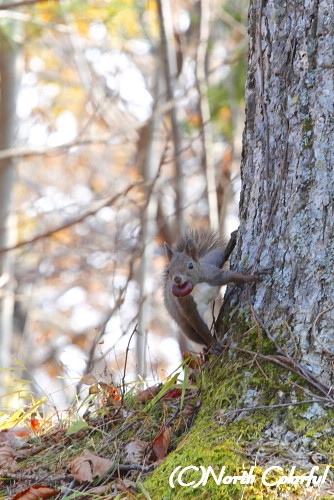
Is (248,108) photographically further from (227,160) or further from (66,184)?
(66,184)

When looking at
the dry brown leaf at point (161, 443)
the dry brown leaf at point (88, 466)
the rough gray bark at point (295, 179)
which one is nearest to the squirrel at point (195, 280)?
the rough gray bark at point (295, 179)

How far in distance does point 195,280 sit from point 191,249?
0.62 ft

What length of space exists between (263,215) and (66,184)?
1098 centimetres

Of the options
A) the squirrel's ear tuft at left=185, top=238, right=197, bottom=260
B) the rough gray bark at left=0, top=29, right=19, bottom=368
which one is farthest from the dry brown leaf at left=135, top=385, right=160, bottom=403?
the rough gray bark at left=0, top=29, right=19, bottom=368

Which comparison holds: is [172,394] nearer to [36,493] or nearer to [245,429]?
[245,429]

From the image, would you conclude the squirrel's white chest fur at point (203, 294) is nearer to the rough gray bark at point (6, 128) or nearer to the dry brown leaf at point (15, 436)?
the dry brown leaf at point (15, 436)

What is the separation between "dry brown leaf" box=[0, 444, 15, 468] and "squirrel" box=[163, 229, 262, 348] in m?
0.89

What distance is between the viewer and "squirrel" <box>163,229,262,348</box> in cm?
287

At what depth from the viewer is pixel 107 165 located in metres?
12.5

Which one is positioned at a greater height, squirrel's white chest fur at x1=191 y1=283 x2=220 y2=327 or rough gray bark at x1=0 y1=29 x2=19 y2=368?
rough gray bark at x1=0 y1=29 x2=19 y2=368

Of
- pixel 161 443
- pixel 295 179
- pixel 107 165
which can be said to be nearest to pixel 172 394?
pixel 161 443

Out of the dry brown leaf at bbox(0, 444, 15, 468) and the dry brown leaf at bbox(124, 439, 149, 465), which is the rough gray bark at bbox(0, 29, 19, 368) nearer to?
the dry brown leaf at bbox(0, 444, 15, 468)

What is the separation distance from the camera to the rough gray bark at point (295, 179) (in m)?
2.39

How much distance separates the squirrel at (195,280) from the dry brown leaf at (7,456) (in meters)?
0.89
